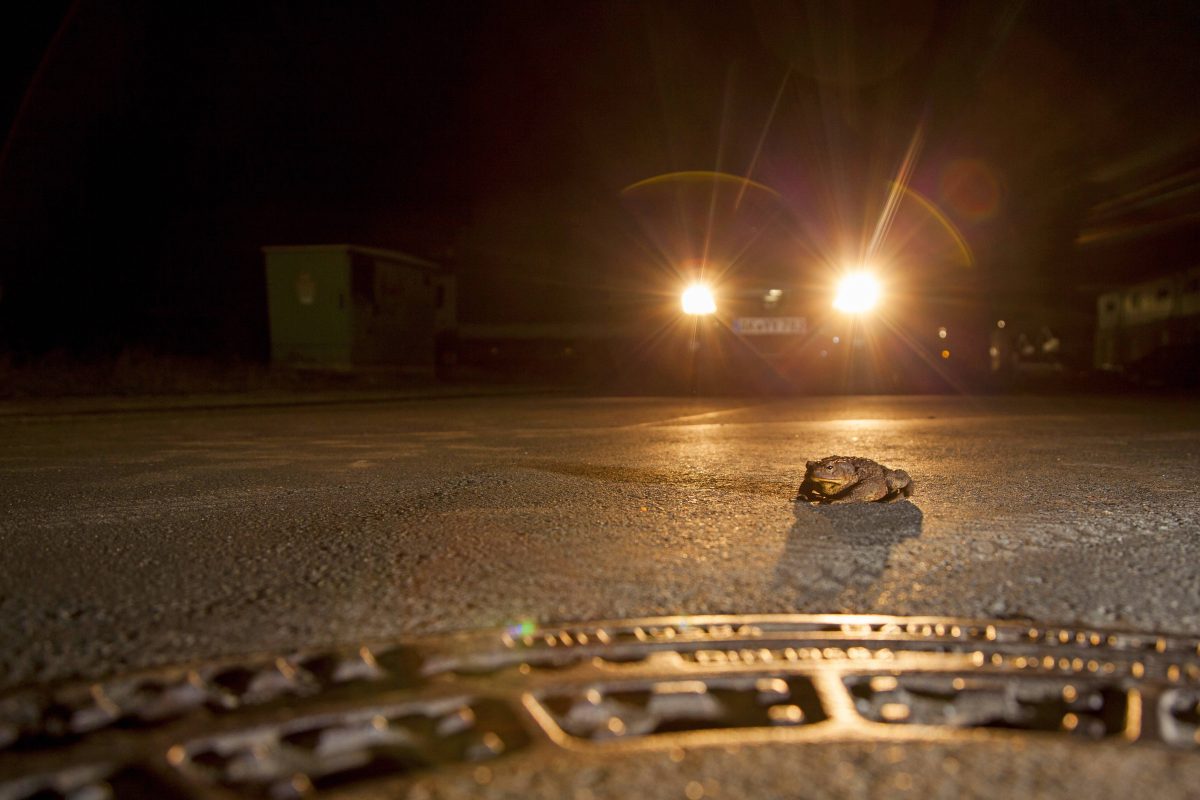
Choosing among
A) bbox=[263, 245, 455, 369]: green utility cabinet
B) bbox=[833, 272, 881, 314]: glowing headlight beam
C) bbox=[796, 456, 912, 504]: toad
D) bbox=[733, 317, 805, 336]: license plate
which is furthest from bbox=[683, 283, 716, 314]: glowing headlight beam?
bbox=[263, 245, 455, 369]: green utility cabinet

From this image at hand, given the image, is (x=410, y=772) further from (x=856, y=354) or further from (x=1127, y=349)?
(x=1127, y=349)

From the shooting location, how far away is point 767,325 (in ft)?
46.9

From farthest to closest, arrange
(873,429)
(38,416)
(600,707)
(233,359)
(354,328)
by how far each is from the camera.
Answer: (354,328), (233,359), (38,416), (873,429), (600,707)

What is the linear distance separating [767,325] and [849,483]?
9.90 metres

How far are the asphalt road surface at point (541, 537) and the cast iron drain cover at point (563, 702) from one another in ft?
0.71

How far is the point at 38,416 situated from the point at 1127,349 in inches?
1710

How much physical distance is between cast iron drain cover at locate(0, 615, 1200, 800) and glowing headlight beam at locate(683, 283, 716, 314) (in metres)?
11.9

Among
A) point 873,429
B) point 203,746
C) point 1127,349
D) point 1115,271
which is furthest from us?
point 1127,349

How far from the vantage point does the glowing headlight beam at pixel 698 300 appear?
14.2 metres

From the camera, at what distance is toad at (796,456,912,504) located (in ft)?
15.1

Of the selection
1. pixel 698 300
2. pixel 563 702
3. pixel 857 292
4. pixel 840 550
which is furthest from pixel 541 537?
pixel 857 292

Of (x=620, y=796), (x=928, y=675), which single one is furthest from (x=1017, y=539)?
(x=620, y=796)

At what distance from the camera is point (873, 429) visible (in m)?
8.52

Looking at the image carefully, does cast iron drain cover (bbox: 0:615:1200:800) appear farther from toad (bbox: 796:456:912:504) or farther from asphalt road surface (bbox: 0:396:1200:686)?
toad (bbox: 796:456:912:504)
